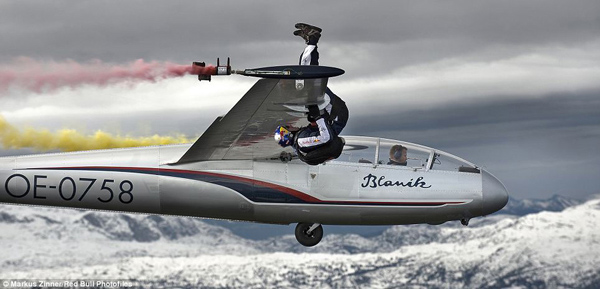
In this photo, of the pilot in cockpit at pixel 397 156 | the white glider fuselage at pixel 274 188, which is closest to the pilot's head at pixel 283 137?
the white glider fuselage at pixel 274 188

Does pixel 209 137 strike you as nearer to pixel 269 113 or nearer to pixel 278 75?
pixel 269 113

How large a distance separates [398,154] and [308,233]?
5068 mm

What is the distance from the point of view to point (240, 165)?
35.0 metres

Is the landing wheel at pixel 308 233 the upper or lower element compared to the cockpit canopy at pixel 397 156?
lower

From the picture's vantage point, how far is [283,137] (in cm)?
3347

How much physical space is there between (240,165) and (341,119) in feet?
14.6

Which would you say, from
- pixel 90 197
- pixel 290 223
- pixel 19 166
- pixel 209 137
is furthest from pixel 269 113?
pixel 19 166

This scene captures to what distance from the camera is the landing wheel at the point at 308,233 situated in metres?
36.1

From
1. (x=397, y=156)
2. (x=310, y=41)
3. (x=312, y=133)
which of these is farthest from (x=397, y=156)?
(x=310, y=41)

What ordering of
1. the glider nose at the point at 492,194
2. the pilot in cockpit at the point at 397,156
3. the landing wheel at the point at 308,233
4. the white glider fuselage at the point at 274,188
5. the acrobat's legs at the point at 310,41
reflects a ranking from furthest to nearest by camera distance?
1. the landing wheel at the point at 308,233
2. the glider nose at the point at 492,194
3. the pilot in cockpit at the point at 397,156
4. the white glider fuselage at the point at 274,188
5. the acrobat's legs at the point at 310,41

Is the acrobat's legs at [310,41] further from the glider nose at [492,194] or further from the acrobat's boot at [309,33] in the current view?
the glider nose at [492,194]

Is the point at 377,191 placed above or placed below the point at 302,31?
below

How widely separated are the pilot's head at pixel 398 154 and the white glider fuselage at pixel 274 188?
0.29 m

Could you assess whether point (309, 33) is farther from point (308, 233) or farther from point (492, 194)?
point (492, 194)
